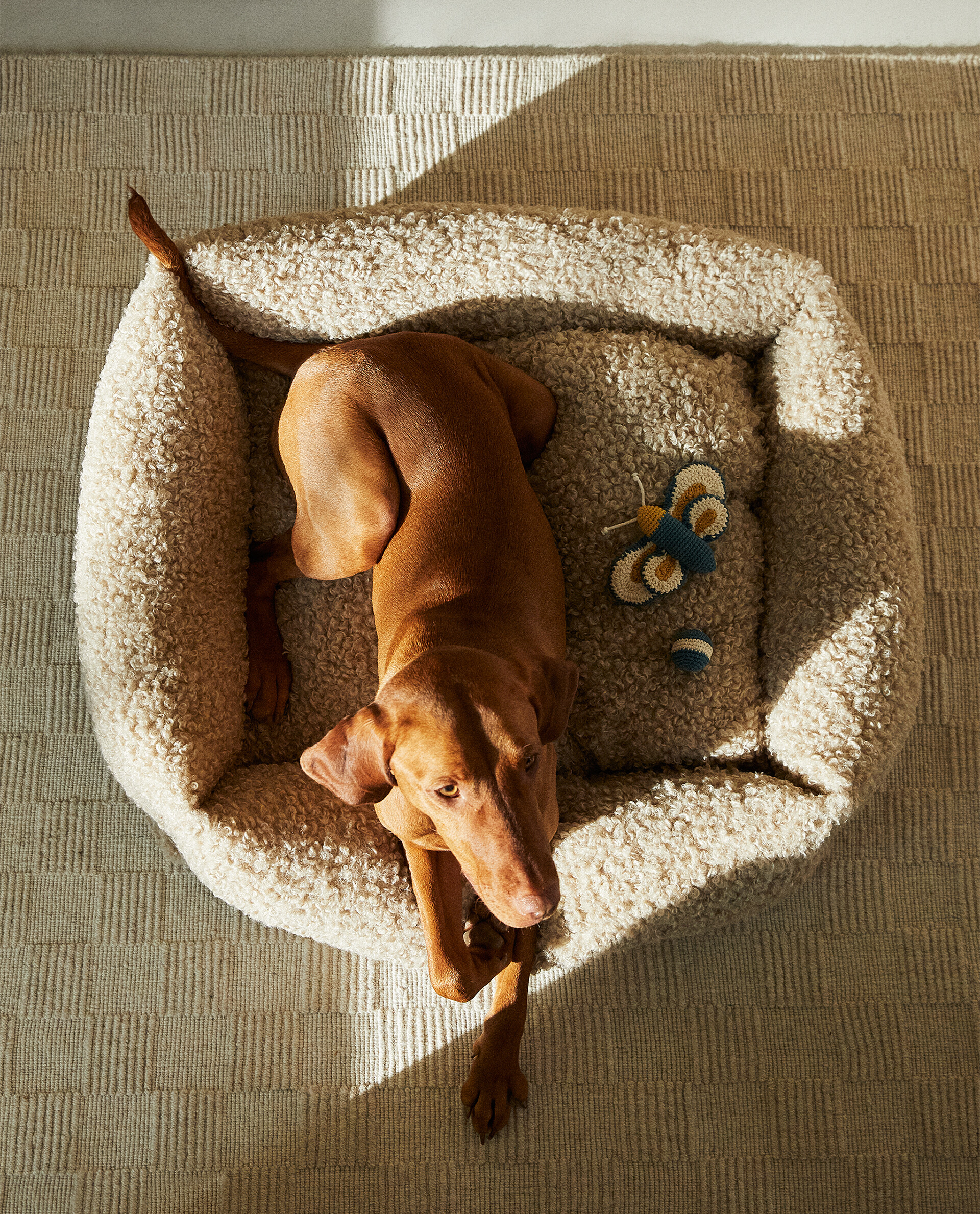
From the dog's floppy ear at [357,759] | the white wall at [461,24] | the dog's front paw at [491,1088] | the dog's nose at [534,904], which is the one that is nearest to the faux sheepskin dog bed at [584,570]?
the dog's front paw at [491,1088]

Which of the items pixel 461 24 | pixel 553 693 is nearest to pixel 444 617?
pixel 553 693

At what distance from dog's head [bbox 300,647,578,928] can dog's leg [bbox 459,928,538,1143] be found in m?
0.50

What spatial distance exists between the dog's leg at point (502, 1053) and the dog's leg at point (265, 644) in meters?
0.64

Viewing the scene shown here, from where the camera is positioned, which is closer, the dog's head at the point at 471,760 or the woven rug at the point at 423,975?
the dog's head at the point at 471,760

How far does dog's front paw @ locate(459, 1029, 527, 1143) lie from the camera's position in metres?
1.76

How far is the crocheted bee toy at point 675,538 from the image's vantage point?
68.6 inches

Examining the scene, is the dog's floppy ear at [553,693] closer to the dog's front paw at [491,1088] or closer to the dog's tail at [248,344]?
the dog's front paw at [491,1088]

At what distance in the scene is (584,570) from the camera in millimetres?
1842

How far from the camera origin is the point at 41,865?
1936 millimetres

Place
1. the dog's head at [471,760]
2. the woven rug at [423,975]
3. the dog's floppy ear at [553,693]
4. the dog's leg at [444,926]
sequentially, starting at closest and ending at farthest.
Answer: the dog's head at [471,760], the dog's floppy ear at [553,693], the dog's leg at [444,926], the woven rug at [423,975]

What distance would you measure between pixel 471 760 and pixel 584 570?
75cm

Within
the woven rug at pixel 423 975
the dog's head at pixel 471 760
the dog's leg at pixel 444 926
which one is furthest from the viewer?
the woven rug at pixel 423 975

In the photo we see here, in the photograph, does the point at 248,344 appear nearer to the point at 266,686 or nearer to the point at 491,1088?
the point at 266,686

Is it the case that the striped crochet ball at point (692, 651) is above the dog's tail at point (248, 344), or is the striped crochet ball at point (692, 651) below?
below
